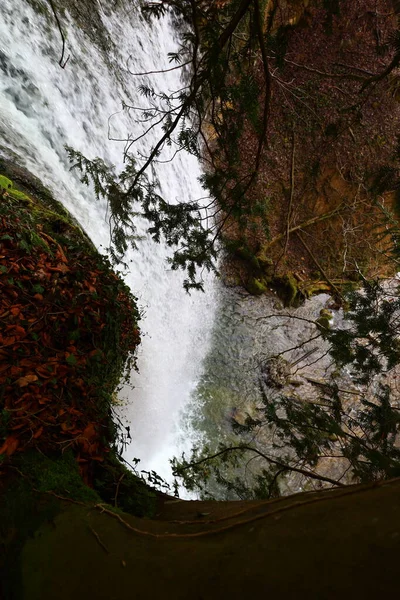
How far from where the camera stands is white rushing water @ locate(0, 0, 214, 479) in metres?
5.32

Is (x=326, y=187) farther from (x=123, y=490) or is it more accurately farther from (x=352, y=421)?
(x=123, y=490)

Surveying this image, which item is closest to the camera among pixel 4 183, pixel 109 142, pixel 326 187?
pixel 4 183

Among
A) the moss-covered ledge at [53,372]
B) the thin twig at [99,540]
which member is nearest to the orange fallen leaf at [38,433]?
the moss-covered ledge at [53,372]

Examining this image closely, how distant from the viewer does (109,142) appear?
6.85 metres

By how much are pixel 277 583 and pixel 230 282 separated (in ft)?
29.2

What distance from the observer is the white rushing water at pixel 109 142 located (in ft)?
17.5

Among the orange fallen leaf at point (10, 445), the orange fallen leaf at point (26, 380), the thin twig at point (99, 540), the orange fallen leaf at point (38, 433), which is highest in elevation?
the orange fallen leaf at point (26, 380)

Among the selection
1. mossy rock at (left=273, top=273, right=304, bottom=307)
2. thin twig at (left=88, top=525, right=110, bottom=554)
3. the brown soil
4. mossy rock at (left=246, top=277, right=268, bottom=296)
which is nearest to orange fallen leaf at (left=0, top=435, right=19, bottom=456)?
the brown soil

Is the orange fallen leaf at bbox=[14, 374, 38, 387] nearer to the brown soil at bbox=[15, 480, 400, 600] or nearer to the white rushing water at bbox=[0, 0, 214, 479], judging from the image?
the brown soil at bbox=[15, 480, 400, 600]

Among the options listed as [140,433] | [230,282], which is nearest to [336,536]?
[140,433]

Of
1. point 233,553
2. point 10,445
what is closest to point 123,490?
point 10,445

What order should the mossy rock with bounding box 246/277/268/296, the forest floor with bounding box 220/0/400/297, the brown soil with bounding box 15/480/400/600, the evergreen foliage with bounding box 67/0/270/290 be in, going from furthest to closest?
the forest floor with bounding box 220/0/400/297 < the mossy rock with bounding box 246/277/268/296 < the evergreen foliage with bounding box 67/0/270/290 < the brown soil with bounding box 15/480/400/600

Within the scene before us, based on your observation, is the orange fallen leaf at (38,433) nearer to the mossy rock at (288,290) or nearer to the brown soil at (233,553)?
the brown soil at (233,553)

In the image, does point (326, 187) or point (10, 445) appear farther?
point (326, 187)
